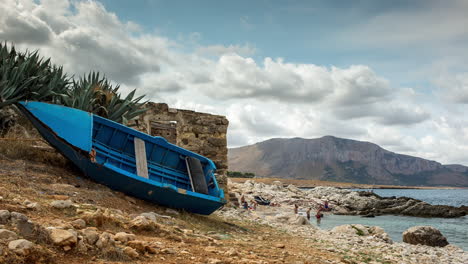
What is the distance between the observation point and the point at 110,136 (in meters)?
8.70

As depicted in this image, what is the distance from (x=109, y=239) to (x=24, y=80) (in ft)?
30.4

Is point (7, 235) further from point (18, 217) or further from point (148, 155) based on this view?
point (148, 155)

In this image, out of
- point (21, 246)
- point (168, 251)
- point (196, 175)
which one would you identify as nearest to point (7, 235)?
point (21, 246)

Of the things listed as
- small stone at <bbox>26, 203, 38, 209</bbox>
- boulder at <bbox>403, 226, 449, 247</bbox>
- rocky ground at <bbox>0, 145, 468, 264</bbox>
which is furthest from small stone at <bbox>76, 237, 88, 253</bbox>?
boulder at <bbox>403, 226, 449, 247</bbox>

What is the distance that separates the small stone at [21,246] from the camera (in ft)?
9.63

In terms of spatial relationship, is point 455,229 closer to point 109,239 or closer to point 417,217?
point 417,217

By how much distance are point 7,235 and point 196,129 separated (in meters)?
9.87

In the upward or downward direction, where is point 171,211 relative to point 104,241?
downward

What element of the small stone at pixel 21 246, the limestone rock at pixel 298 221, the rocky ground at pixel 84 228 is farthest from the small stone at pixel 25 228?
the limestone rock at pixel 298 221

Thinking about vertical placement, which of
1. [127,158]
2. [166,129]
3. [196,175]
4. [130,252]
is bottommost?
[130,252]

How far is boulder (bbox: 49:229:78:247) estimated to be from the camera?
11.0 ft

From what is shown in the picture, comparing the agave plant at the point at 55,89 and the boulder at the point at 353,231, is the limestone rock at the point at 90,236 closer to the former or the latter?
the agave plant at the point at 55,89

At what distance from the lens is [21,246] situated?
2979mm

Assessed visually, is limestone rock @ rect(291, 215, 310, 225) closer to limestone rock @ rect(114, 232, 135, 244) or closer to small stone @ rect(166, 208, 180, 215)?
small stone @ rect(166, 208, 180, 215)
